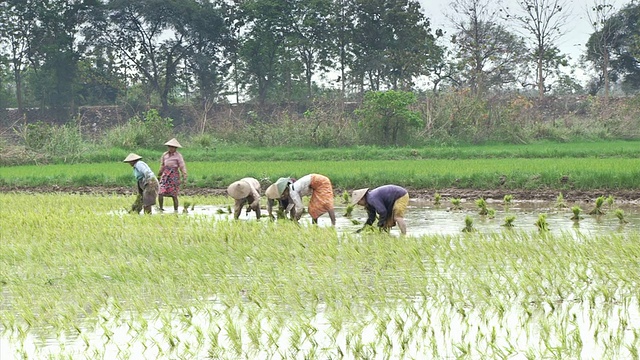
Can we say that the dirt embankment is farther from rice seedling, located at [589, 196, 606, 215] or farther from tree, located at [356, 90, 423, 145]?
tree, located at [356, 90, 423, 145]

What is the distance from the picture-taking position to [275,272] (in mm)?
7066

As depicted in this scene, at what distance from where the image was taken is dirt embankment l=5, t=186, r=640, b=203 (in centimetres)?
1343

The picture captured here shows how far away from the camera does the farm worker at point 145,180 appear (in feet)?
38.5

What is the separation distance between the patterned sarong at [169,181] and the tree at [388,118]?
12782 mm

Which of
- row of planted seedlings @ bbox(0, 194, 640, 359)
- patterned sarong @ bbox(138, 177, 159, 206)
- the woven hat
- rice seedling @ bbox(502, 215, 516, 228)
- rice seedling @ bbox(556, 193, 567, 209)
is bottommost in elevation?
rice seedling @ bbox(556, 193, 567, 209)

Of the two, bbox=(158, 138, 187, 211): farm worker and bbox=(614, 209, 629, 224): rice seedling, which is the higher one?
bbox=(158, 138, 187, 211): farm worker

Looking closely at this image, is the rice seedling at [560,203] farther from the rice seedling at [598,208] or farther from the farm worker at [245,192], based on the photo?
the farm worker at [245,192]

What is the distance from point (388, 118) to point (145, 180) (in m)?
14.0

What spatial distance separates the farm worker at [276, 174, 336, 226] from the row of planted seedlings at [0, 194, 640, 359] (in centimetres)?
45

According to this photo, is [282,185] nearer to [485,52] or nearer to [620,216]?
[620,216]

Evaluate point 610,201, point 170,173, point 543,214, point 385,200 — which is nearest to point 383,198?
point 385,200

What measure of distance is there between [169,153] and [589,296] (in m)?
7.86

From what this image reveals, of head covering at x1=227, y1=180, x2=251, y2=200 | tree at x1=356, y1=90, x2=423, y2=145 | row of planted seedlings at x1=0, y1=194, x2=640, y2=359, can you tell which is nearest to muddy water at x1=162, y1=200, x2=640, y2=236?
head covering at x1=227, y1=180, x2=251, y2=200

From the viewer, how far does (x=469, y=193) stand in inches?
576
